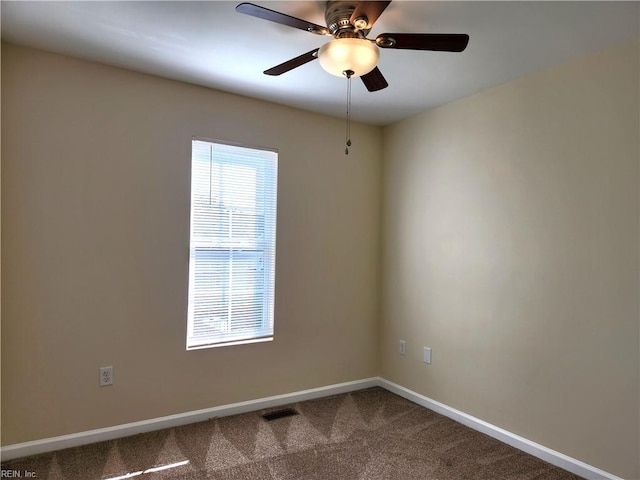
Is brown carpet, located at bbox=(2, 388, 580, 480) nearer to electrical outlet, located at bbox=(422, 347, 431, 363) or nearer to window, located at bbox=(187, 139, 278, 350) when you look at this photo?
electrical outlet, located at bbox=(422, 347, 431, 363)

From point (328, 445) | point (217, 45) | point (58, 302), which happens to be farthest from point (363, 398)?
point (217, 45)

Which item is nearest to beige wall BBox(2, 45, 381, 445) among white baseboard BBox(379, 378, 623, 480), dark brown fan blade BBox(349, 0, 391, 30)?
white baseboard BBox(379, 378, 623, 480)

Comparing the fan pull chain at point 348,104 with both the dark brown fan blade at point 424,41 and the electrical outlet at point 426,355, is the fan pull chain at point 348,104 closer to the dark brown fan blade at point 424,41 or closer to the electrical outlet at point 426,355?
the dark brown fan blade at point 424,41

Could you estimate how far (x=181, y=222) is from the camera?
9.62 ft

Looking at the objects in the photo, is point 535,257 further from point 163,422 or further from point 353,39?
point 163,422

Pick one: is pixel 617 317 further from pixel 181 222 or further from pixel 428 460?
pixel 181 222

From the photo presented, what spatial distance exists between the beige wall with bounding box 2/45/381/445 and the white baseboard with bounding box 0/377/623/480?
2.0 inches

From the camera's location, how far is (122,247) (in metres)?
2.73

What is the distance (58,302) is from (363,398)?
7.90ft

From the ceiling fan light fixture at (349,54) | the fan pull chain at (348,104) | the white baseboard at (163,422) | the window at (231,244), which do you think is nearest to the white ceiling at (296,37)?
the fan pull chain at (348,104)

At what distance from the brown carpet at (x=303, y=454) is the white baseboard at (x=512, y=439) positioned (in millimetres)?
46

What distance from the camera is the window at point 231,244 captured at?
302cm

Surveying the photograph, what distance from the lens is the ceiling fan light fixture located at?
1794 mm

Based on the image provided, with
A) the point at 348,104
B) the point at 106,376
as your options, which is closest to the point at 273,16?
the point at 348,104
